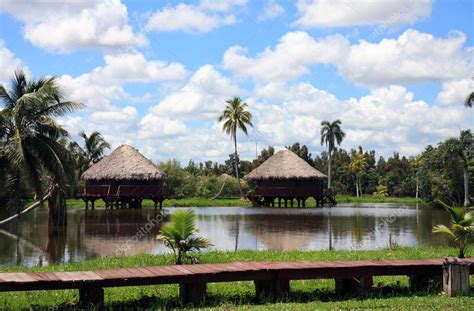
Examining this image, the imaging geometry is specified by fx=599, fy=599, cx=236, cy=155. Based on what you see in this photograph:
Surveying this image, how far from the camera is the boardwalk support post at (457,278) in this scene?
9.29 meters

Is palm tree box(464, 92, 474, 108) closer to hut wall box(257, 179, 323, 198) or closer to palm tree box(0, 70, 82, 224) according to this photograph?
hut wall box(257, 179, 323, 198)

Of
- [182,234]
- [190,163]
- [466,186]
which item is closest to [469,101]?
[466,186]

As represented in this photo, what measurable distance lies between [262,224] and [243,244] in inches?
353

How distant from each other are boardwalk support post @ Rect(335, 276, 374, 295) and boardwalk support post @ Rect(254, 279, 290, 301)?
1013mm

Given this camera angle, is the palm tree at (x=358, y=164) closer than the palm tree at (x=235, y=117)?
No

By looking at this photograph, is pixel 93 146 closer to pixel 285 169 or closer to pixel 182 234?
pixel 285 169

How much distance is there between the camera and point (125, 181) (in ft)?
143

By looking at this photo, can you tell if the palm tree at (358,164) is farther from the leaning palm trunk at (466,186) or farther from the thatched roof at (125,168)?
the thatched roof at (125,168)

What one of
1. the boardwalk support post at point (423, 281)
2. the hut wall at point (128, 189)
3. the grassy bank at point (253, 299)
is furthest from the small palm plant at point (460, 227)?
the hut wall at point (128, 189)

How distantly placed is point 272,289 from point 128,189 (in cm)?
3488

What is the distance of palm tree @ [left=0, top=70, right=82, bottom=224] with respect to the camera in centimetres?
1908

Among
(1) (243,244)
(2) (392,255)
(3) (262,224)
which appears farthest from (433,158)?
(2) (392,255)

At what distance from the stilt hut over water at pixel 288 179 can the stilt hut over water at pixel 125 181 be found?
9.55 metres

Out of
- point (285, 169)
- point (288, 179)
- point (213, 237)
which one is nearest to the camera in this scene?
point (213, 237)
